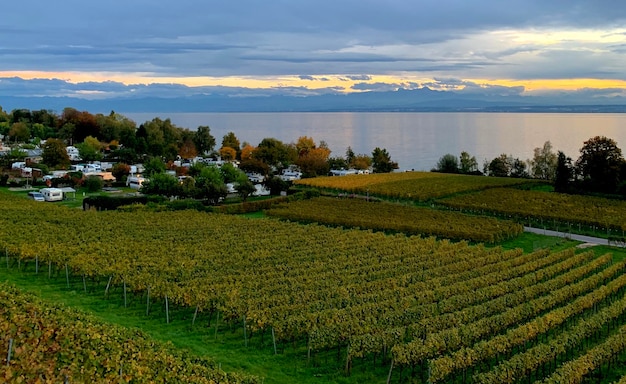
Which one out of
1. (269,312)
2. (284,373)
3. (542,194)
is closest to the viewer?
(284,373)

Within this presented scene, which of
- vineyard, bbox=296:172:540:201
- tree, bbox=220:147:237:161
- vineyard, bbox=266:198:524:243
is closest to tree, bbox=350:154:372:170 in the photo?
vineyard, bbox=296:172:540:201

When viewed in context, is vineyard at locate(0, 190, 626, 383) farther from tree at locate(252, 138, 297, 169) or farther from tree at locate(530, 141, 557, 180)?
tree at locate(530, 141, 557, 180)

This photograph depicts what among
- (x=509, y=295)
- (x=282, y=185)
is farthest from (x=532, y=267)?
(x=282, y=185)

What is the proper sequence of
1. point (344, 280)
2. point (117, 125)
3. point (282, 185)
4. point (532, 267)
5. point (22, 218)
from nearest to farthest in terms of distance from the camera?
point (344, 280)
point (532, 267)
point (22, 218)
point (282, 185)
point (117, 125)

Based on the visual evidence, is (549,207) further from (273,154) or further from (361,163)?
(361,163)

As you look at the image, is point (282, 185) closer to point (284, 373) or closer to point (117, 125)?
point (284, 373)

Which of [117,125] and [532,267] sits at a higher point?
[117,125]

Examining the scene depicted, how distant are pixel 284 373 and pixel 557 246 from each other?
2592cm

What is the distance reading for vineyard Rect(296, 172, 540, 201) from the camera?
186 ft

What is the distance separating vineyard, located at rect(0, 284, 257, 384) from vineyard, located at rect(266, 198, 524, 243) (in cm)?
2590

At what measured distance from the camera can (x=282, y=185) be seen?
5941cm

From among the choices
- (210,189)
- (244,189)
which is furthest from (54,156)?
(244,189)

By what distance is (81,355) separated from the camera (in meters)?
13.1

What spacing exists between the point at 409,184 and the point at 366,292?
4128 centimetres
